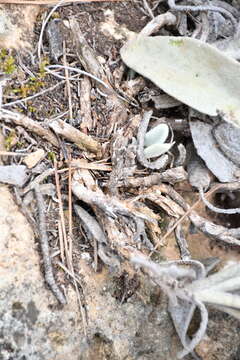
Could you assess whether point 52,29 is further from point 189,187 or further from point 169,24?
point 189,187

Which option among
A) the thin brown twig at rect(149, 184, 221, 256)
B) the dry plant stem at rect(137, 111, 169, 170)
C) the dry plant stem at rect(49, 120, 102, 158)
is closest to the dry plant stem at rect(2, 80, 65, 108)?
the dry plant stem at rect(49, 120, 102, 158)

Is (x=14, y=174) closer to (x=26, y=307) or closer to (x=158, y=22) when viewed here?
(x=26, y=307)

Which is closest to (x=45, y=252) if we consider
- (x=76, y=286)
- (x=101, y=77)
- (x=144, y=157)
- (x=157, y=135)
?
(x=76, y=286)

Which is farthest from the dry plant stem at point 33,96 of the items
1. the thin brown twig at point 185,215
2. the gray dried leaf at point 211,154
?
the thin brown twig at point 185,215

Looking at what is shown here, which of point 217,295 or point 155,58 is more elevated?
point 155,58

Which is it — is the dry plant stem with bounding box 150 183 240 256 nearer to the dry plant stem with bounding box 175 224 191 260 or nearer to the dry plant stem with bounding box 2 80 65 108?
the dry plant stem with bounding box 175 224 191 260

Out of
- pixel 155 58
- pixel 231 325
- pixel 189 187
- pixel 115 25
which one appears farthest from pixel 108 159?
pixel 231 325

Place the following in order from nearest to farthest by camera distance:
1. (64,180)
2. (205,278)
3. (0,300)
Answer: (0,300), (205,278), (64,180)

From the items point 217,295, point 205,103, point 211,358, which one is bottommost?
point 211,358
